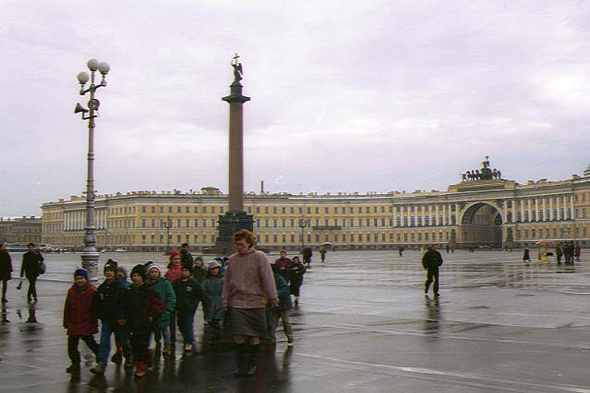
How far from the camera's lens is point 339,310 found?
1483cm

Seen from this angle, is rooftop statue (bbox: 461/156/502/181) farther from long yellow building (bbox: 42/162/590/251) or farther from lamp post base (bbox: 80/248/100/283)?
lamp post base (bbox: 80/248/100/283)

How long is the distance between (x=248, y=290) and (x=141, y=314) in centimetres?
143

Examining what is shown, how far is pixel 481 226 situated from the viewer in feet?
497

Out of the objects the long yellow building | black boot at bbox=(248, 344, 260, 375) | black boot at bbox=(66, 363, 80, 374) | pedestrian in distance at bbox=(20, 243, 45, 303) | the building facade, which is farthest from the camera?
the building facade

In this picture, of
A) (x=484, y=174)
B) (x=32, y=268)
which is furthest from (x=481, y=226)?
(x=32, y=268)

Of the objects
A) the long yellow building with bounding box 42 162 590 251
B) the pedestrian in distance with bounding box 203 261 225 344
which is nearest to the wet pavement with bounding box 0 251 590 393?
the pedestrian in distance with bounding box 203 261 225 344

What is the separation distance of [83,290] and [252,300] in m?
2.20

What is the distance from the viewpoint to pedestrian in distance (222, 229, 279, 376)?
765 centimetres

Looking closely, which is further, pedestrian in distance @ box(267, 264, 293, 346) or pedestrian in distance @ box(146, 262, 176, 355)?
pedestrian in distance @ box(267, 264, 293, 346)

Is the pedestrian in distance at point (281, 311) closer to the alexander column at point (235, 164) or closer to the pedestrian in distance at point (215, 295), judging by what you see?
the pedestrian in distance at point (215, 295)

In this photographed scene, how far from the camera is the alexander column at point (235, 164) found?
52.8 metres

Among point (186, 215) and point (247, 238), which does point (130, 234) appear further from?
point (247, 238)

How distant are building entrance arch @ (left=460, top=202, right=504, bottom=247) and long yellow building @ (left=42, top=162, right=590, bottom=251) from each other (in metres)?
0.21

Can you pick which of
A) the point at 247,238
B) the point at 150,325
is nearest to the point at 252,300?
the point at 247,238
